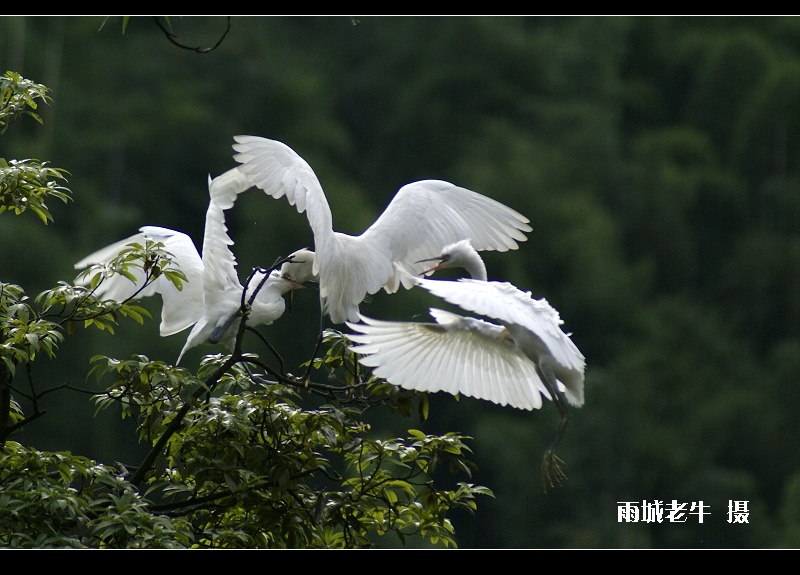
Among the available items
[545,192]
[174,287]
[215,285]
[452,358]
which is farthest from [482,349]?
[545,192]

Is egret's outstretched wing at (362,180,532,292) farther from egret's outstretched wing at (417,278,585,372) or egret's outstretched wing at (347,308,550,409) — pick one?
egret's outstretched wing at (417,278,585,372)

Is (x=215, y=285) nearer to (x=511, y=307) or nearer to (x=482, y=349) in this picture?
(x=482, y=349)

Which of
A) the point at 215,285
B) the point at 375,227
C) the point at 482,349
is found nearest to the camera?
the point at 482,349

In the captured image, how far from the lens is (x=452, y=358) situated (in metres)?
4.09

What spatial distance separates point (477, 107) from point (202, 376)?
3298 cm

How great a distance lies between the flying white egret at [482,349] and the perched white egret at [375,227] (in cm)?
29

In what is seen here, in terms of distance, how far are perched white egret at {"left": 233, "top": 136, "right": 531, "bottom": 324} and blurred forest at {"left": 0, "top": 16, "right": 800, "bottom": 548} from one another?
1209 cm

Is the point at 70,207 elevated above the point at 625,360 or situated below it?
above

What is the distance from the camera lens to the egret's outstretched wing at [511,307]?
3.67 m

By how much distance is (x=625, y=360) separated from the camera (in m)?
26.7

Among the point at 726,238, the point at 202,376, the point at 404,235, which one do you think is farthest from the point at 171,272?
the point at 726,238

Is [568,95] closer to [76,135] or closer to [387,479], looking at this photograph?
[76,135]

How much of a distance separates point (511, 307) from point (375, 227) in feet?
3.54

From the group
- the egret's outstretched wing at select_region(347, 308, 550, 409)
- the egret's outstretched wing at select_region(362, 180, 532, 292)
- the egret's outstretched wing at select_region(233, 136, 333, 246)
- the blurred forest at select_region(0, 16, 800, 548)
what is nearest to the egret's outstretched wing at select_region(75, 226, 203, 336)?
the egret's outstretched wing at select_region(233, 136, 333, 246)
